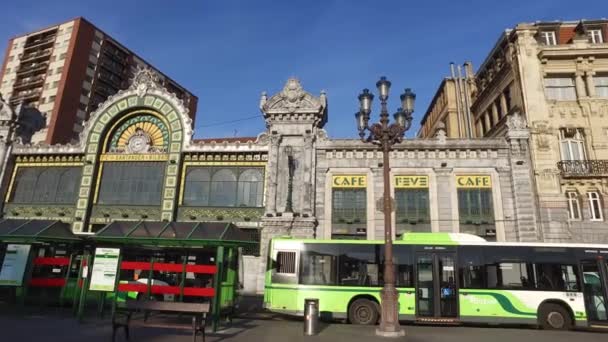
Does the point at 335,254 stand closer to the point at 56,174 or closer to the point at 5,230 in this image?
the point at 5,230

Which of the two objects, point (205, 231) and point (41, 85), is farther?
point (41, 85)

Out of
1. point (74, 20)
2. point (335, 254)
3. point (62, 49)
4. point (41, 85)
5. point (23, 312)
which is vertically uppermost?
point (74, 20)

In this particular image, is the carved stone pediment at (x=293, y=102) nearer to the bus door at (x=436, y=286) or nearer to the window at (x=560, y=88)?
the bus door at (x=436, y=286)

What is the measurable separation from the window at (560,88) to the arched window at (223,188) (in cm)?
2020

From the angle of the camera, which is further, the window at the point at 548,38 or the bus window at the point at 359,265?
the window at the point at 548,38

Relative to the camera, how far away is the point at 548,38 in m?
24.2

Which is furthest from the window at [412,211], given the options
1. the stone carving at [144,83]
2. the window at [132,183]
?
the stone carving at [144,83]

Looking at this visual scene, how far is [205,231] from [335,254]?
4820 mm

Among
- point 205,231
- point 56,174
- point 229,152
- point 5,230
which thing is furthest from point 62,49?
point 205,231

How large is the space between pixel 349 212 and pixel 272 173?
17.3 feet

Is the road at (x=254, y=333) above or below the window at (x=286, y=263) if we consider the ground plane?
below

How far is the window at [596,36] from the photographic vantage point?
2352cm

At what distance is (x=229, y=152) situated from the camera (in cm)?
2428

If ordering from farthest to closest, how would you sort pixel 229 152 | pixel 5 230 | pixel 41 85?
pixel 41 85
pixel 229 152
pixel 5 230
